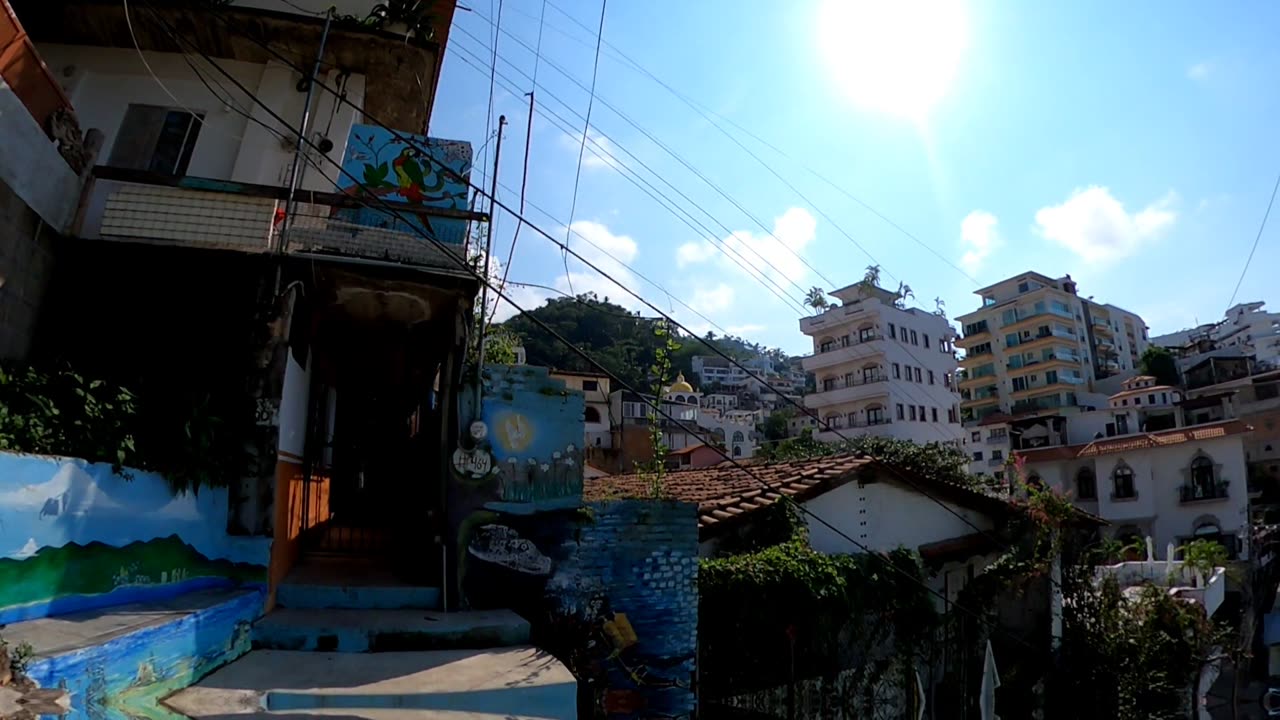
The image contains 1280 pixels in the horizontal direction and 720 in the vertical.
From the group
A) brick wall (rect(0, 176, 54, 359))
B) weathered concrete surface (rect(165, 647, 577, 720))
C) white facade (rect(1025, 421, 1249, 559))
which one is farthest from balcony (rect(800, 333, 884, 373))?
brick wall (rect(0, 176, 54, 359))

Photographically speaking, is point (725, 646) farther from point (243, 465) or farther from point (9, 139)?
point (9, 139)

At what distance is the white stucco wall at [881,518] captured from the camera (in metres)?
11.1

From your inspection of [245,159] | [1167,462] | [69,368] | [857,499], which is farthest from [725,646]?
[1167,462]

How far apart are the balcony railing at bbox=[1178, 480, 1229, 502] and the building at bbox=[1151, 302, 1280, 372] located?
3054 centimetres

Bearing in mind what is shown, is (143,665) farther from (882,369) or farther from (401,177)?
(882,369)

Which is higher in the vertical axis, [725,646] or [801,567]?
[801,567]

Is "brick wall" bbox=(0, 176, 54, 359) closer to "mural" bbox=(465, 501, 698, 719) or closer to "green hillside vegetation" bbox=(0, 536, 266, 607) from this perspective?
"green hillside vegetation" bbox=(0, 536, 266, 607)

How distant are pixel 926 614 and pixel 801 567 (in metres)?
3.19

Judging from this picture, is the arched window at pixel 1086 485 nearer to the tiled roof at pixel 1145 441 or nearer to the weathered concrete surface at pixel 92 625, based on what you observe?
the tiled roof at pixel 1145 441

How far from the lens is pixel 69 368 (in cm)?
621

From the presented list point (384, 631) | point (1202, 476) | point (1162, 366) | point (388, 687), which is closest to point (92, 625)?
point (388, 687)

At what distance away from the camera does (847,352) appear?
163 ft

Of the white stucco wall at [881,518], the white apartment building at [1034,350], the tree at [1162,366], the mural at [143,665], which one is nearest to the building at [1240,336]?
the tree at [1162,366]

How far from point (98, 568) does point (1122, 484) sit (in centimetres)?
4304
